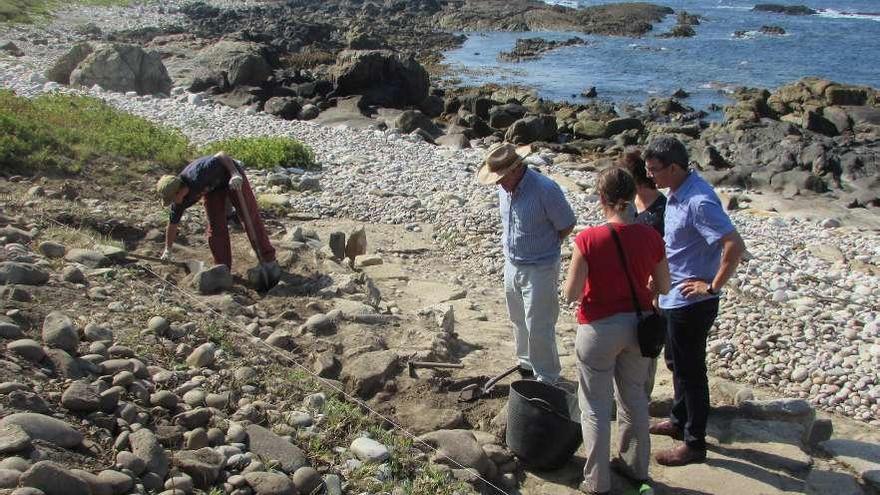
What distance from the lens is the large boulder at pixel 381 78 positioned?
25766mm

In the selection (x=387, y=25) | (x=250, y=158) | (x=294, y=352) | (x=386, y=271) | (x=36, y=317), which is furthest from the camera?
(x=387, y=25)

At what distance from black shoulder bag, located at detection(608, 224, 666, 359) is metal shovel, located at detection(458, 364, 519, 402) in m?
1.63

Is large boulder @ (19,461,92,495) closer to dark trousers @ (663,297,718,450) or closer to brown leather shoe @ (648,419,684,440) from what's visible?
dark trousers @ (663,297,718,450)

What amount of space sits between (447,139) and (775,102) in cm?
1336

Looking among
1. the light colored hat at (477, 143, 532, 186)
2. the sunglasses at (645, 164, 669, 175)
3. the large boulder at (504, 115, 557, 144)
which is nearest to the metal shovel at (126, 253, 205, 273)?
the light colored hat at (477, 143, 532, 186)

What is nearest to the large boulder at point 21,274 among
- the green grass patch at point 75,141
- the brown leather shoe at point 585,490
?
the brown leather shoe at point 585,490

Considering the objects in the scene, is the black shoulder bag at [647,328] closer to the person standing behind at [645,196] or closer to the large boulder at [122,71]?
the person standing behind at [645,196]

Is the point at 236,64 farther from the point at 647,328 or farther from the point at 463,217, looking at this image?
the point at 647,328

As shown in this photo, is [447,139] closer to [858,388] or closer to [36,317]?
[858,388]

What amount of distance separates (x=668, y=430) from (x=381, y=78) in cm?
2248

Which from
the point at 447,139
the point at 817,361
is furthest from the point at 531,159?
the point at 817,361

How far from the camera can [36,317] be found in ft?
17.6

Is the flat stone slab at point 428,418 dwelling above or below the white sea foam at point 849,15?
below

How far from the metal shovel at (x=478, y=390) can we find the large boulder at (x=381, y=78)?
1994 centimetres
